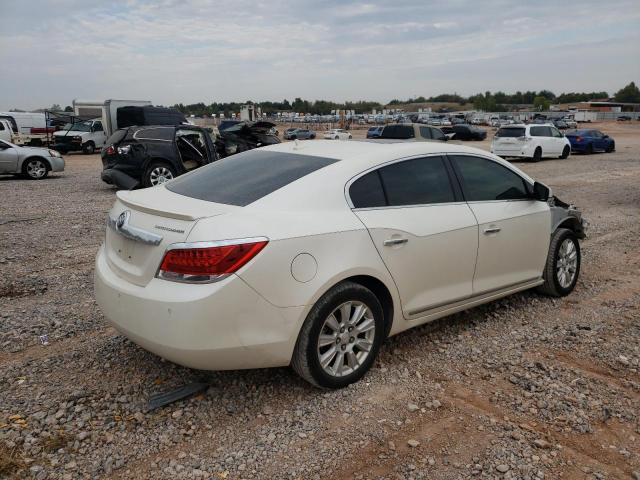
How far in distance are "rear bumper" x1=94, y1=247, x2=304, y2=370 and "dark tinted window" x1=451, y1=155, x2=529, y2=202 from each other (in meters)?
1.99

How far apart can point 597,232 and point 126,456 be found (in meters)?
7.91

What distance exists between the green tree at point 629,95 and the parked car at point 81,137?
164m

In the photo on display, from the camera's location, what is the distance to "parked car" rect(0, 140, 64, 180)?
16172 mm

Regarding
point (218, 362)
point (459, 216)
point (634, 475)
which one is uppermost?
point (459, 216)

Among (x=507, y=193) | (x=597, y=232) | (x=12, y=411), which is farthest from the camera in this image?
(x=597, y=232)

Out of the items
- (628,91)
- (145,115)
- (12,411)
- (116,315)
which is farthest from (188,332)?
(628,91)

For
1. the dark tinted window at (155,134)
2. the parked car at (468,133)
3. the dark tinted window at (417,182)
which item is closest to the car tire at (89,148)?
the dark tinted window at (155,134)

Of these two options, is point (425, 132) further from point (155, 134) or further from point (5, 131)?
point (5, 131)

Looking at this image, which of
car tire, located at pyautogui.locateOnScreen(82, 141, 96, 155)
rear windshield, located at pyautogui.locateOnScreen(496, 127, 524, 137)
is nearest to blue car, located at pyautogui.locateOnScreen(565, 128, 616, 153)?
rear windshield, located at pyautogui.locateOnScreen(496, 127, 524, 137)

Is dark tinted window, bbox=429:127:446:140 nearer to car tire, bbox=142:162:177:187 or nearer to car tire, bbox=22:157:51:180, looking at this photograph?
car tire, bbox=142:162:177:187

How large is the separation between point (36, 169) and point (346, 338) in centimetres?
1582

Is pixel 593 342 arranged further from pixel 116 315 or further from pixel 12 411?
pixel 12 411

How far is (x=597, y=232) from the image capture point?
880 cm

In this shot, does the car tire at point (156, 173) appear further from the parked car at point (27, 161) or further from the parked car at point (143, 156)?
the parked car at point (27, 161)
